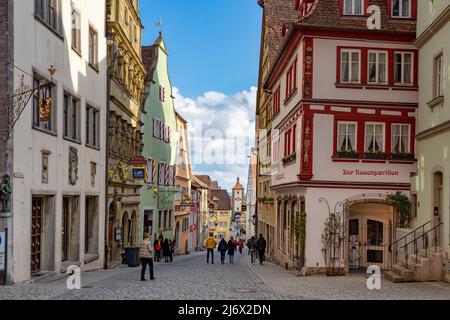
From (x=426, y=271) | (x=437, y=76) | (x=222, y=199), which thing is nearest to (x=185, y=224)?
(x=437, y=76)

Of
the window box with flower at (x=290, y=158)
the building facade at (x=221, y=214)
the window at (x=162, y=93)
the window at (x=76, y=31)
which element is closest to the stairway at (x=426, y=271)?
the window box with flower at (x=290, y=158)

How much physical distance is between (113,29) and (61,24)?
749 centimetres

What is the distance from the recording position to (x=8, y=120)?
15.5m

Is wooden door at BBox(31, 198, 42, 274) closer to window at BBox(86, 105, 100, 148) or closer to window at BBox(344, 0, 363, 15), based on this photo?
window at BBox(86, 105, 100, 148)

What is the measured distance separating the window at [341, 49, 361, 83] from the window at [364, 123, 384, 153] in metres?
1.80

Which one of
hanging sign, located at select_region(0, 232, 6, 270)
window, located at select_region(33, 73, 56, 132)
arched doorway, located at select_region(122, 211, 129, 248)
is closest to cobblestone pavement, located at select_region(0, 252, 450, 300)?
hanging sign, located at select_region(0, 232, 6, 270)

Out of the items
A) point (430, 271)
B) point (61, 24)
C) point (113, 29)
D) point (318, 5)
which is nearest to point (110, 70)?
point (113, 29)

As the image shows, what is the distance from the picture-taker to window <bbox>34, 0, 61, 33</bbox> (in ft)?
57.9

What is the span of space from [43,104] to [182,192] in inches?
1415

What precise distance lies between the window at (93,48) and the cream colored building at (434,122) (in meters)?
12.5

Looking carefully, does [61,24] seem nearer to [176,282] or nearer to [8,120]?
[8,120]

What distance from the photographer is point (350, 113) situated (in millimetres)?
21875

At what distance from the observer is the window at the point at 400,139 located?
22125 millimetres

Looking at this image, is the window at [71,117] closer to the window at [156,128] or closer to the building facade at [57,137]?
the building facade at [57,137]
